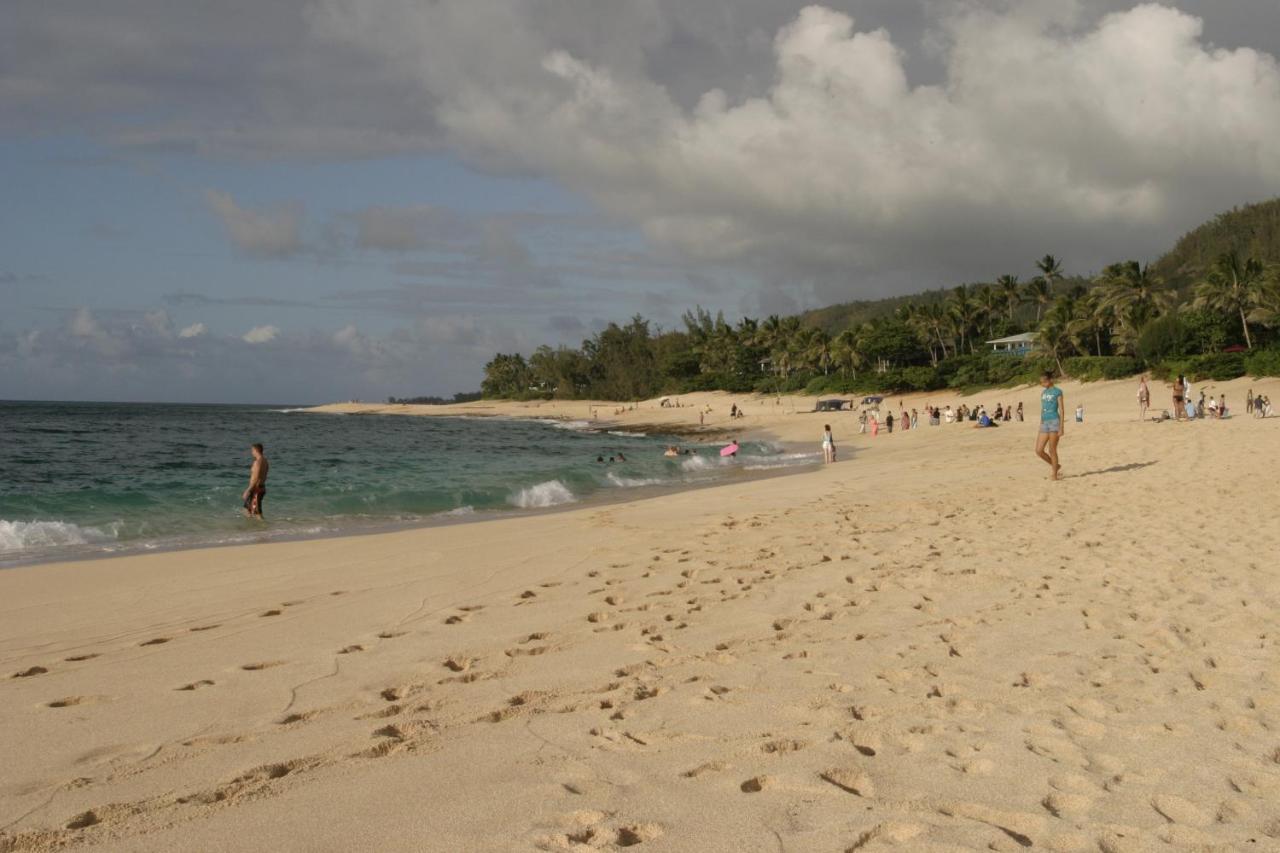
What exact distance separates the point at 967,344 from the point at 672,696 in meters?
85.2

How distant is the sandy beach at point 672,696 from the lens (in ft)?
10.2

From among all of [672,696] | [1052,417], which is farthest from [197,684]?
[1052,417]

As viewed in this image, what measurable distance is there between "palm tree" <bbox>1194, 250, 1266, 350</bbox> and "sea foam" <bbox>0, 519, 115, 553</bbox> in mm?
58852

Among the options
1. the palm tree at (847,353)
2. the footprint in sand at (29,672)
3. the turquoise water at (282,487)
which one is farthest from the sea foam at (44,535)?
the palm tree at (847,353)

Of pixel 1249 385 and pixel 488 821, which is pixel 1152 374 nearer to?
pixel 1249 385

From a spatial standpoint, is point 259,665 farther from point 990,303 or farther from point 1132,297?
point 990,303

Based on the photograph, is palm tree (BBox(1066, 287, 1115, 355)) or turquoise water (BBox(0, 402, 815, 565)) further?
palm tree (BBox(1066, 287, 1115, 355))

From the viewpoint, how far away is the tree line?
52.1 metres

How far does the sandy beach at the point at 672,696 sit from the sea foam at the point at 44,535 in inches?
149

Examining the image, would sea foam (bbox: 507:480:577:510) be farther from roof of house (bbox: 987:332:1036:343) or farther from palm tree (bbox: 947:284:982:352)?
palm tree (bbox: 947:284:982:352)

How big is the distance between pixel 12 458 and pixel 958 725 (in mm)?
38403

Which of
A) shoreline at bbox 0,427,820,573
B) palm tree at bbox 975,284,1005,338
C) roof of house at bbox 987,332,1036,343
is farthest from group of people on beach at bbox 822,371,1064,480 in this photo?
palm tree at bbox 975,284,1005,338

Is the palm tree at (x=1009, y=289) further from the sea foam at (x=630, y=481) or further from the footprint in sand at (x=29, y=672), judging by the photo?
the footprint in sand at (x=29, y=672)

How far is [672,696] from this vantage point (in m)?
4.46
